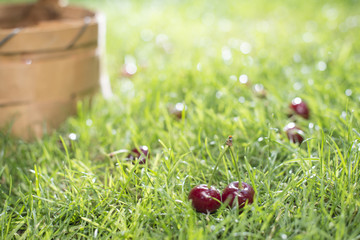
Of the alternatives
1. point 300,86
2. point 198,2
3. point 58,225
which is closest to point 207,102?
point 300,86

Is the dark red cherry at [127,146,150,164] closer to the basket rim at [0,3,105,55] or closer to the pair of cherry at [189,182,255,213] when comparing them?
the pair of cherry at [189,182,255,213]

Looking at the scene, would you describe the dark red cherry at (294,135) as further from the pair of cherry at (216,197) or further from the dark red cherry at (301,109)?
the pair of cherry at (216,197)

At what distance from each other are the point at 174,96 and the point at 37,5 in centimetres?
92

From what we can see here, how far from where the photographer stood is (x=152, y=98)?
206cm

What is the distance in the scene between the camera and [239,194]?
44.5 inches

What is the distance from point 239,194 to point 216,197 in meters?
0.07

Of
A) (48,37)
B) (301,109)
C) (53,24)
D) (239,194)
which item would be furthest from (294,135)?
(53,24)

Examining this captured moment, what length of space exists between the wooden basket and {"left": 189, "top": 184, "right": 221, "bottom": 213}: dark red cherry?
95 cm

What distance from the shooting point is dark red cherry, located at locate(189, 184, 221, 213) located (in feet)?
3.72

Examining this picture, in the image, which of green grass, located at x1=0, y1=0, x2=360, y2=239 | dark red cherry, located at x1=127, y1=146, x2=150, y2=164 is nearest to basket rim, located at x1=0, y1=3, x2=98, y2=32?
green grass, located at x1=0, y1=0, x2=360, y2=239

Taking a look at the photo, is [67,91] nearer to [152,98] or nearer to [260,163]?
[152,98]

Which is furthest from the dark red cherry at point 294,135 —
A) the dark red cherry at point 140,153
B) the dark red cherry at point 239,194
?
the dark red cherry at point 140,153

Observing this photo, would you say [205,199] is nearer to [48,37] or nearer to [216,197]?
[216,197]

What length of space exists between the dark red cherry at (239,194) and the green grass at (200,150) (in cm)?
3
